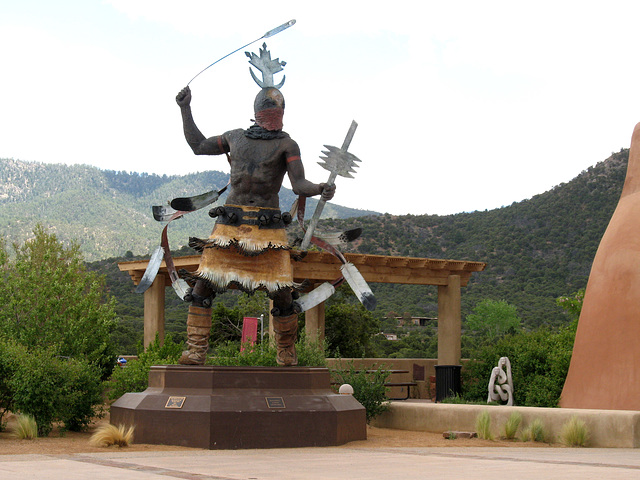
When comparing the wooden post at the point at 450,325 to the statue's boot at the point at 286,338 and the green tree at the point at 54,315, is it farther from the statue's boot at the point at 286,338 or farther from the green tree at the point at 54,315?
the statue's boot at the point at 286,338

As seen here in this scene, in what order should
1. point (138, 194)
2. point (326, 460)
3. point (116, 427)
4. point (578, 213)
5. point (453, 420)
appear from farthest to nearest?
point (138, 194) → point (578, 213) → point (453, 420) → point (116, 427) → point (326, 460)

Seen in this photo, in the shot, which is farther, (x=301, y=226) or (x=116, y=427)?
(x=301, y=226)

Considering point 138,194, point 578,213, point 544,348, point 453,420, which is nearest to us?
point 453,420

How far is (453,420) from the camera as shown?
12719 millimetres

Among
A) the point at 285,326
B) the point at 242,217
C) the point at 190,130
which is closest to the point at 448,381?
the point at 285,326

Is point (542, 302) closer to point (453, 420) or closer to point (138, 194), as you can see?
point (453, 420)

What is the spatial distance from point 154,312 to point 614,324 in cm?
1194

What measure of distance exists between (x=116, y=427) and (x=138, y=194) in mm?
Result: 124750

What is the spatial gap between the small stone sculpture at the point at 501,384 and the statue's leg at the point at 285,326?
19.9 ft

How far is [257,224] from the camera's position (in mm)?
10422

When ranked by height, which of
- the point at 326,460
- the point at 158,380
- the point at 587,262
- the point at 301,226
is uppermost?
the point at 587,262

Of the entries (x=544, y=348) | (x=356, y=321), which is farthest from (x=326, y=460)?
(x=356, y=321)

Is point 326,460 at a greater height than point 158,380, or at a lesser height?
lesser

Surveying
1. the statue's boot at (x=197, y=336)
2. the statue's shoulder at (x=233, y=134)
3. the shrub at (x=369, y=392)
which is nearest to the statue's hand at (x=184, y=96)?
the statue's shoulder at (x=233, y=134)
